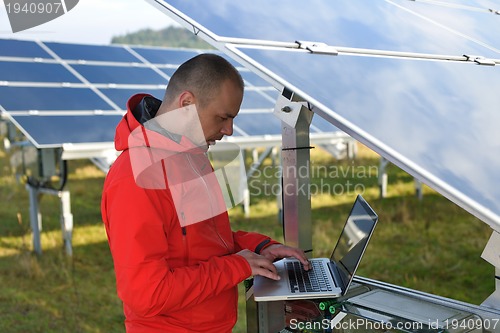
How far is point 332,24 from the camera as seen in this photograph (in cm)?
207

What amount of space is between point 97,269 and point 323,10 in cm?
394

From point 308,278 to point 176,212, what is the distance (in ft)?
2.02

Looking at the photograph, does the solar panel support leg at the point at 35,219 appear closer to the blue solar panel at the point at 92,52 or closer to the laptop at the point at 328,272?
the blue solar panel at the point at 92,52

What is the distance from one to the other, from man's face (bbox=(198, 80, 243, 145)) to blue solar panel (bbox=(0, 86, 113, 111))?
3607 mm

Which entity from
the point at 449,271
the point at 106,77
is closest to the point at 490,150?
the point at 449,271

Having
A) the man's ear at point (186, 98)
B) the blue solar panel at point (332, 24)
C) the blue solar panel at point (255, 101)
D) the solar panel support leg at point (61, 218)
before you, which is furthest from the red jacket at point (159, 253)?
the blue solar panel at point (255, 101)

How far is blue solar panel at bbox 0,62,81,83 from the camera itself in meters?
5.64

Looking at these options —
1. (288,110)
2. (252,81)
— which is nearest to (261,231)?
(252,81)

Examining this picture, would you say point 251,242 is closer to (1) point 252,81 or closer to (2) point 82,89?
(2) point 82,89

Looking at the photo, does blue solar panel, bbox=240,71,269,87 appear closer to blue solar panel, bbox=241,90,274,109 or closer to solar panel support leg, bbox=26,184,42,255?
blue solar panel, bbox=241,90,274,109

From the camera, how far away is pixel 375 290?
2.15 m

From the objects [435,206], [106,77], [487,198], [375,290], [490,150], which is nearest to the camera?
[487,198]

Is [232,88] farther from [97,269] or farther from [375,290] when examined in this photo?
[97,269]

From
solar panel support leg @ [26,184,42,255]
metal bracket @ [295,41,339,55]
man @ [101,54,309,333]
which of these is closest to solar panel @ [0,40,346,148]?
solar panel support leg @ [26,184,42,255]
